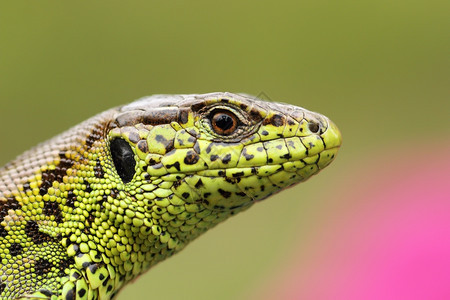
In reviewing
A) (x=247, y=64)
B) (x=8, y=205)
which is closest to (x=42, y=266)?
(x=8, y=205)

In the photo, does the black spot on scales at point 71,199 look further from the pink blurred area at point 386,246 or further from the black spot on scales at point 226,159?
the pink blurred area at point 386,246

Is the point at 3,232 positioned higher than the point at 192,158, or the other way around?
the point at 192,158

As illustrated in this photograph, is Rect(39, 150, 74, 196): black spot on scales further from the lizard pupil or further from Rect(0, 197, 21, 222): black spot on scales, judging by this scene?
the lizard pupil

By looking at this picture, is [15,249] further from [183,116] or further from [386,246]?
[386,246]

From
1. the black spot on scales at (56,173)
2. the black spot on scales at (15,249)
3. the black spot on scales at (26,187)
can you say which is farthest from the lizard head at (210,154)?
the black spot on scales at (15,249)

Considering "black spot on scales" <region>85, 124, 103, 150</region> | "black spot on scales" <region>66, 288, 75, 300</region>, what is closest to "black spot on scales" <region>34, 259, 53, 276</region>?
"black spot on scales" <region>66, 288, 75, 300</region>

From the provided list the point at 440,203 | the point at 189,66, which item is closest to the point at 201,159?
the point at 440,203

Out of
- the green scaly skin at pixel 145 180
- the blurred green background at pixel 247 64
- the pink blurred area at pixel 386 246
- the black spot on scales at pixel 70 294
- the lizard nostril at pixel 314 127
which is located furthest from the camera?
the blurred green background at pixel 247 64
